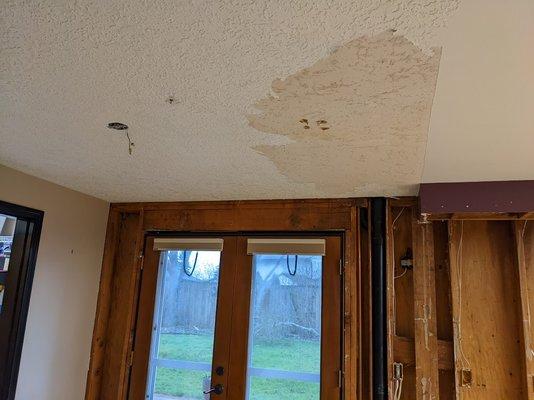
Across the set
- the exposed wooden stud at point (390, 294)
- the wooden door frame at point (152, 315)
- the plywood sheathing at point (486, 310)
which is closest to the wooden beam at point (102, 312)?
the wooden door frame at point (152, 315)

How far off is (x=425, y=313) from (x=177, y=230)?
87.4 inches

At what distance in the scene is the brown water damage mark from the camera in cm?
143

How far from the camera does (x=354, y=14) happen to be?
1196 millimetres

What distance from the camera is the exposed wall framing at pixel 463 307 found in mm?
2961

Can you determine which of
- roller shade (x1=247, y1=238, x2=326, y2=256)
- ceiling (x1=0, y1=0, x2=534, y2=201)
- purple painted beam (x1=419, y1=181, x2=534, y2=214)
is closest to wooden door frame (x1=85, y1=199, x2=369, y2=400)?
roller shade (x1=247, y1=238, x2=326, y2=256)

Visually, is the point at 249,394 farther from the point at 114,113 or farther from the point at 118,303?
the point at 114,113

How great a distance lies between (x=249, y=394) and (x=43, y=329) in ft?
5.66

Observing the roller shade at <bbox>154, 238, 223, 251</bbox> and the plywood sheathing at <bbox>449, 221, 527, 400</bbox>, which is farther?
the roller shade at <bbox>154, 238, 223, 251</bbox>

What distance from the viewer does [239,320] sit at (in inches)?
139

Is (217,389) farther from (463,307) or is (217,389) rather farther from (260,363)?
(463,307)

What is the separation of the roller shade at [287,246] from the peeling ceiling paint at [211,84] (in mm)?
699

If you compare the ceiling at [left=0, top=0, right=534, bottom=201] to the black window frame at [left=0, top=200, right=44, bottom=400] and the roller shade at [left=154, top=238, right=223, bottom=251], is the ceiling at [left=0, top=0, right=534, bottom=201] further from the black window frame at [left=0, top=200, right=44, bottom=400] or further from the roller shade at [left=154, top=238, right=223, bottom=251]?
the roller shade at [left=154, top=238, right=223, bottom=251]

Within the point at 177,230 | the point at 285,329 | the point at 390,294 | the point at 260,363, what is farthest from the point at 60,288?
the point at 390,294

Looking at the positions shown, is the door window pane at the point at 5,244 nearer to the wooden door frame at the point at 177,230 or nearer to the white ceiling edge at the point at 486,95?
the wooden door frame at the point at 177,230
